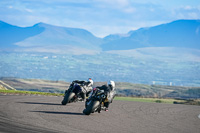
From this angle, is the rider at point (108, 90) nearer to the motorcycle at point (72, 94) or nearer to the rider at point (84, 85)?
the motorcycle at point (72, 94)

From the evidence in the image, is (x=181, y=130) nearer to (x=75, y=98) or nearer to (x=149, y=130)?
(x=149, y=130)

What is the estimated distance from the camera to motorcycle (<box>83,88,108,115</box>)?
780 inches

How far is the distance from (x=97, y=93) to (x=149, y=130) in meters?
5.34

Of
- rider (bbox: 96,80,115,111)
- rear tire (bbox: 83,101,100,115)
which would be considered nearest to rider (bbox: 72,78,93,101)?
rider (bbox: 96,80,115,111)

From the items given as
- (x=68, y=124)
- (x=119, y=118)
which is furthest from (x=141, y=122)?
(x=68, y=124)

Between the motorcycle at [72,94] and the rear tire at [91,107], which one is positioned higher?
the motorcycle at [72,94]

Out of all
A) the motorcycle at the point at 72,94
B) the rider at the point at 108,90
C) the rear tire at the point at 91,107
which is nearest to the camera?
the rear tire at the point at 91,107

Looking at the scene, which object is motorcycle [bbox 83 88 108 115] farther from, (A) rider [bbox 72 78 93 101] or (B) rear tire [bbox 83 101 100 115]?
(A) rider [bbox 72 78 93 101]

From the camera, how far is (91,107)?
65.1ft

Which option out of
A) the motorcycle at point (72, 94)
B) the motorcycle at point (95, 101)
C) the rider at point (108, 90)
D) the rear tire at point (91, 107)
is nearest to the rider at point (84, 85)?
the motorcycle at point (72, 94)

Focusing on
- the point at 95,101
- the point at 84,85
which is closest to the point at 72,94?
the point at 84,85

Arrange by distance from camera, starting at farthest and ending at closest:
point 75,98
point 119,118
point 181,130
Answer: point 75,98, point 119,118, point 181,130

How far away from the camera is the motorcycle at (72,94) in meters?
24.9

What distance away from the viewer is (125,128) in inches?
626
